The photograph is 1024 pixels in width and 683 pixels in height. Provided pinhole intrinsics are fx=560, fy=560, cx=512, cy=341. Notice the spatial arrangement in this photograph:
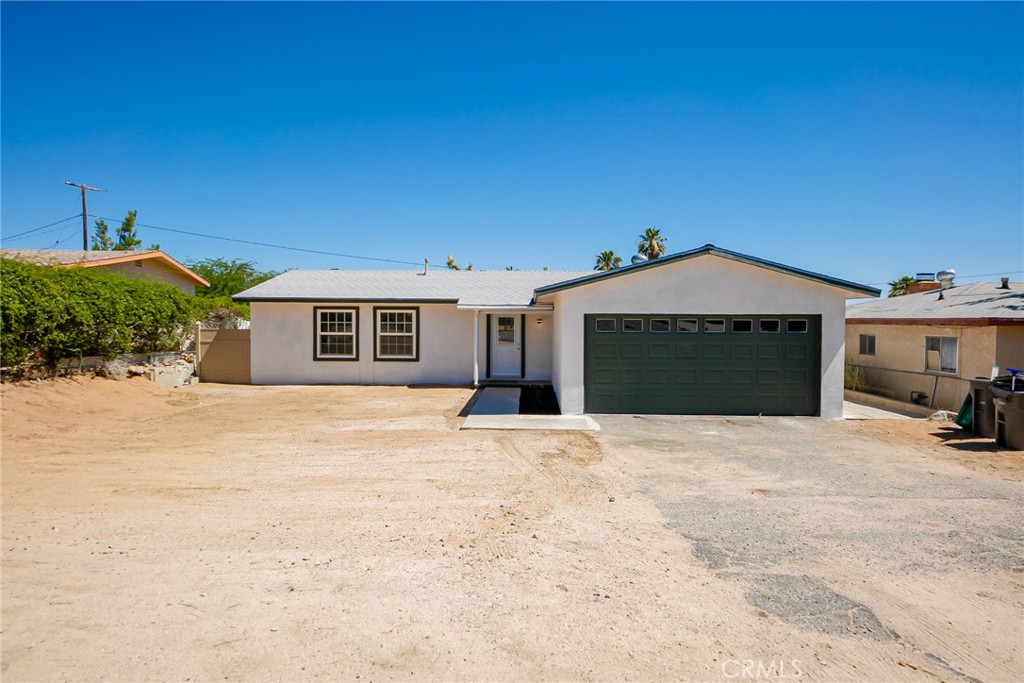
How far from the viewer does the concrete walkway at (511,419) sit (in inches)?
424

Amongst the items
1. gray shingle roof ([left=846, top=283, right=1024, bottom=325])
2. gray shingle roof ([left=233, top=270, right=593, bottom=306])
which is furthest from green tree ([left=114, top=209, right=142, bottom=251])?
gray shingle roof ([left=846, top=283, right=1024, bottom=325])

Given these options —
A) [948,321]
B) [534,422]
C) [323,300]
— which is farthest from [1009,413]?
[323,300]

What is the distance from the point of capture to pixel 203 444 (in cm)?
913

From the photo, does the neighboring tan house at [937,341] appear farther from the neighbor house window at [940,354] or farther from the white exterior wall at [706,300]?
the white exterior wall at [706,300]

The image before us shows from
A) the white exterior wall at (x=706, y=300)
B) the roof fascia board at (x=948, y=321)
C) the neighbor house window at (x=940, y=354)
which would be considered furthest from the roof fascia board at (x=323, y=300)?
the neighbor house window at (x=940, y=354)

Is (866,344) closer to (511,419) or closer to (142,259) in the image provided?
(511,419)

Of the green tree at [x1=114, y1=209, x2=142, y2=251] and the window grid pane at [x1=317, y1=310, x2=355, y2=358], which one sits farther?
the green tree at [x1=114, y1=209, x2=142, y2=251]

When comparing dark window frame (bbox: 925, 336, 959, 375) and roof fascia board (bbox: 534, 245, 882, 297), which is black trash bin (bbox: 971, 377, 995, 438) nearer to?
roof fascia board (bbox: 534, 245, 882, 297)

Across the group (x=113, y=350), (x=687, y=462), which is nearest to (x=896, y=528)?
(x=687, y=462)

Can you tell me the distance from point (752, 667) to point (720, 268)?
10290 millimetres

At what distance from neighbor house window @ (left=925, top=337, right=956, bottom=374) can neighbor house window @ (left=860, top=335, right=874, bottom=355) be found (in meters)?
2.85

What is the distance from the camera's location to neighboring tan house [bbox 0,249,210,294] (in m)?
17.5

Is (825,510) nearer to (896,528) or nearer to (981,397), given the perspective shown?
(896,528)

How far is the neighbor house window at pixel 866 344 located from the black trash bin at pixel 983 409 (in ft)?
25.9
